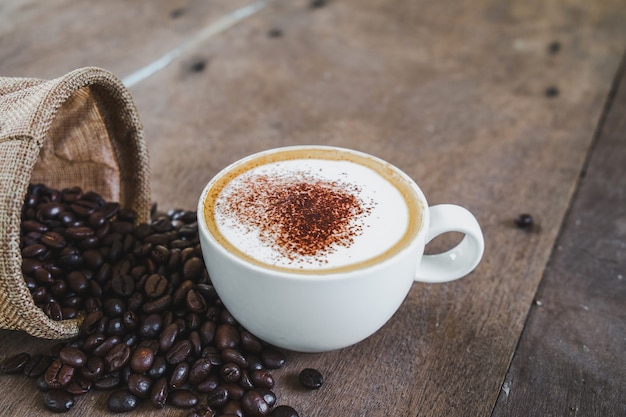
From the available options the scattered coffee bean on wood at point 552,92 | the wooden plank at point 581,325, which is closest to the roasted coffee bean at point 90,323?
the wooden plank at point 581,325

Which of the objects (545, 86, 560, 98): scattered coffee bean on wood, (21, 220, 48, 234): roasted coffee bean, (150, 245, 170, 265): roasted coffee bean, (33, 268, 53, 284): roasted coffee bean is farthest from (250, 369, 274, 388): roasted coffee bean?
(545, 86, 560, 98): scattered coffee bean on wood

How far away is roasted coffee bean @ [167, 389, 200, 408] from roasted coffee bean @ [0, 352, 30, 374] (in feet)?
0.84

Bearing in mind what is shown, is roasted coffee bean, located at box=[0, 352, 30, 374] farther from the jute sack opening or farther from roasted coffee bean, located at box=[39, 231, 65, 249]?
roasted coffee bean, located at box=[39, 231, 65, 249]

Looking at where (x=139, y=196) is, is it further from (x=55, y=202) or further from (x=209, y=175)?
(x=209, y=175)

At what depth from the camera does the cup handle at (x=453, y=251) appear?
104 centimetres

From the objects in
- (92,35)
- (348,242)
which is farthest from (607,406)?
(92,35)

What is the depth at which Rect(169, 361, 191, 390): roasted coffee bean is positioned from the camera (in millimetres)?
999

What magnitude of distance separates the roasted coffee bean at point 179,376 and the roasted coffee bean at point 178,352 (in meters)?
0.01

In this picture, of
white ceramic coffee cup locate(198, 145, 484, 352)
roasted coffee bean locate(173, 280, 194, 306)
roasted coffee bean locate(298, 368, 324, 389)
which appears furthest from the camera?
roasted coffee bean locate(173, 280, 194, 306)

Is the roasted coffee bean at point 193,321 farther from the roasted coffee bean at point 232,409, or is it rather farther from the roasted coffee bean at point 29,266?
the roasted coffee bean at point 29,266

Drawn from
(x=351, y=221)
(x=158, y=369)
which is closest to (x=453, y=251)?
(x=351, y=221)

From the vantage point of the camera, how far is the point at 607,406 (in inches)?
40.3

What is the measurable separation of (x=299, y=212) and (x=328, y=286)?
0.55 ft

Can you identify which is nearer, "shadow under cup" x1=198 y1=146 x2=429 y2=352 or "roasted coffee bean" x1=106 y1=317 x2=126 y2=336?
"shadow under cup" x1=198 y1=146 x2=429 y2=352
